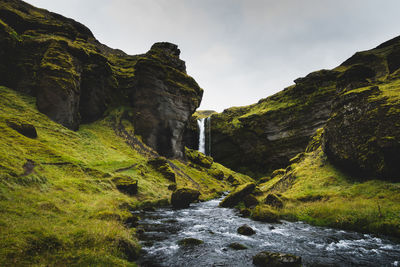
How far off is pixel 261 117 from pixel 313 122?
2140 centimetres

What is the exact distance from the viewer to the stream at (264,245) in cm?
1165

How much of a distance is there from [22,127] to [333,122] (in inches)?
2099

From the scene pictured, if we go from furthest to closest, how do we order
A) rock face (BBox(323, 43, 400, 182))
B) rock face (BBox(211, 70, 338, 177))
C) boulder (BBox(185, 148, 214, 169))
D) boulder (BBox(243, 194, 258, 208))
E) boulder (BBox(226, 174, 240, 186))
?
boulder (BBox(185, 148, 214, 169)) → rock face (BBox(211, 70, 338, 177)) → boulder (BBox(226, 174, 240, 186)) → boulder (BBox(243, 194, 258, 208)) → rock face (BBox(323, 43, 400, 182))

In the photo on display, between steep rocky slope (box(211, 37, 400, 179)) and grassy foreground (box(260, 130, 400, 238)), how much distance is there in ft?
7.55

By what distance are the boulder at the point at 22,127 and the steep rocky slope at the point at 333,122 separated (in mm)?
51708

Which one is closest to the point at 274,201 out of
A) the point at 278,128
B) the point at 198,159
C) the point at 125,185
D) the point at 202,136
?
the point at 125,185

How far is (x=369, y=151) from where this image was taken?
24969 millimetres

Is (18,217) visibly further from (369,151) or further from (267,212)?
(369,151)

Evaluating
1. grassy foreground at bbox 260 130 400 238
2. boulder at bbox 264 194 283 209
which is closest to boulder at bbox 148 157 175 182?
boulder at bbox 264 194 283 209

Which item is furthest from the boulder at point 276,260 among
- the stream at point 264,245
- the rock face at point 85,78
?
the rock face at point 85,78

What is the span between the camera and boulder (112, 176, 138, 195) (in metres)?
31.9

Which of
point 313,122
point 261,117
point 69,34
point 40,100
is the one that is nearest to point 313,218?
point 40,100

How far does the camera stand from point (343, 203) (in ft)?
70.1

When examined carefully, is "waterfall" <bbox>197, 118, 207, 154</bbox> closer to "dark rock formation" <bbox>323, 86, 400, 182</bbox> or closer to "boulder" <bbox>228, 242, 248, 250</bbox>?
"dark rock formation" <bbox>323, 86, 400, 182</bbox>
